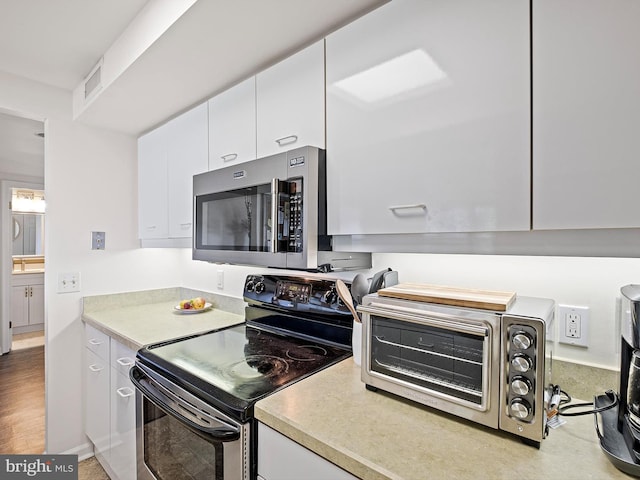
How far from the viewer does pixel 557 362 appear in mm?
1051

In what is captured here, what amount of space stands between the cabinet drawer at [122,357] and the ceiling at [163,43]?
1275mm

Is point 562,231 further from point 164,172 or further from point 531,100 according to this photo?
point 164,172

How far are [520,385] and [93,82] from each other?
7.53 ft

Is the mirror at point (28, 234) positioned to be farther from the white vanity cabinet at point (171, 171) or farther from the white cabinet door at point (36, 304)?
the white vanity cabinet at point (171, 171)

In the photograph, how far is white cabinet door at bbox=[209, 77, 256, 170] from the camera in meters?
1.52

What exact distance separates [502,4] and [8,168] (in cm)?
517

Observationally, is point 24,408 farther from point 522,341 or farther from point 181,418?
point 522,341

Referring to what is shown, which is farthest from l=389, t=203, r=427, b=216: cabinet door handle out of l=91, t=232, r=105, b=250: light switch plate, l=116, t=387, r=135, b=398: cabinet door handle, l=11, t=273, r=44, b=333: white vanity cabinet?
l=11, t=273, r=44, b=333: white vanity cabinet

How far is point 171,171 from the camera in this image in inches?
80.4

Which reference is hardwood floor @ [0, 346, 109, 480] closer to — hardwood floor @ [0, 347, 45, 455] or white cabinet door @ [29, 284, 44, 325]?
hardwood floor @ [0, 347, 45, 455]

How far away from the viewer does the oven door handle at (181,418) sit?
983mm

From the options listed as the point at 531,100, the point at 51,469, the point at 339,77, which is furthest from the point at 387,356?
the point at 51,469

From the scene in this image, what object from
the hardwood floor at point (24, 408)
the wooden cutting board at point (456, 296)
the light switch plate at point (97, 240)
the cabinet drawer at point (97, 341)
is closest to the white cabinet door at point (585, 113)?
the wooden cutting board at point (456, 296)

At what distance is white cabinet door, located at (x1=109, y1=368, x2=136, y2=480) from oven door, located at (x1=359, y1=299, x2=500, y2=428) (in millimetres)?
1242
